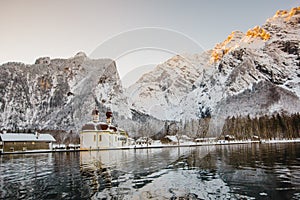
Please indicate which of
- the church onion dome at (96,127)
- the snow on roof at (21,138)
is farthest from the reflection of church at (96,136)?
Result: the snow on roof at (21,138)

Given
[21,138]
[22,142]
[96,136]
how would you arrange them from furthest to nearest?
[96,136] → [21,138] → [22,142]

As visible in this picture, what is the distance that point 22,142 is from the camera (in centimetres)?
6769

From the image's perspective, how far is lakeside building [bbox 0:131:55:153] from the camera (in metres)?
64.4

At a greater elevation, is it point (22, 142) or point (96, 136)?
point (96, 136)

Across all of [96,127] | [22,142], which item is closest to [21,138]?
[22,142]

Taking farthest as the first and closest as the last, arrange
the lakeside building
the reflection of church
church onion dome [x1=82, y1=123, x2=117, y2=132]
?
church onion dome [x1=82, y1=123, x2=117, y2=132] → the reflection of church → the lakeside building

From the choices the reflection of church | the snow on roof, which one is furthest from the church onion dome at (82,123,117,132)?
the snow on roof

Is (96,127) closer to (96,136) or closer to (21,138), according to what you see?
(96,136)

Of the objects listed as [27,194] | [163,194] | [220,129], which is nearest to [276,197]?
[163,194]

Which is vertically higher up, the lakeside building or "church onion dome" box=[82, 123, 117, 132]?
"church onion dome" box=[82, 123, 117, 132]

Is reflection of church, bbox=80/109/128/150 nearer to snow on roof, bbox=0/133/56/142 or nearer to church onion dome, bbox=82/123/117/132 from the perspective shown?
church onion dome, bbox=82/123/117/132

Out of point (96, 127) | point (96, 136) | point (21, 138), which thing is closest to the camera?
point (21, 138)

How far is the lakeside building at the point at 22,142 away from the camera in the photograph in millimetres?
64419

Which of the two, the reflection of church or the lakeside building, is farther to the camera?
the reflection of church
